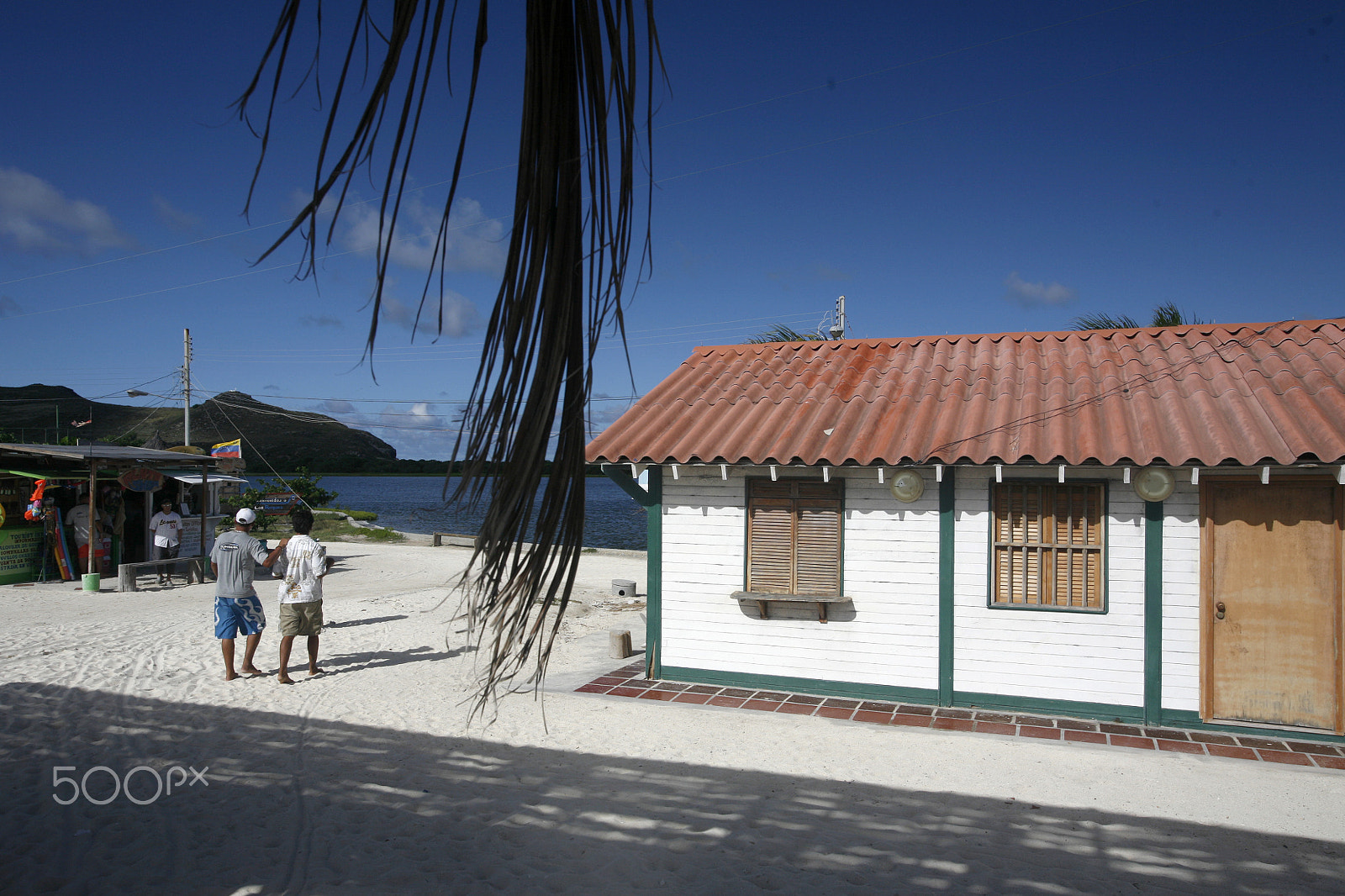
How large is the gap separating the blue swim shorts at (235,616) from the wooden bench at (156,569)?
9095 millimetres

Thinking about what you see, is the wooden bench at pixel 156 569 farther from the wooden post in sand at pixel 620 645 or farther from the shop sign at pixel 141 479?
the wooden post in sand at pixel 620 645

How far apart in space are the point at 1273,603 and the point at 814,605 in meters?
3.95

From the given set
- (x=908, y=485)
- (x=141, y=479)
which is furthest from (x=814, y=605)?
(x=141, y=479)

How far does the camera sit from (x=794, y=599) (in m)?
8.03

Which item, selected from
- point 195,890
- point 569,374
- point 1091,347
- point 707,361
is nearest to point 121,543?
point 707,361

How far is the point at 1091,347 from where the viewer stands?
9289 mm

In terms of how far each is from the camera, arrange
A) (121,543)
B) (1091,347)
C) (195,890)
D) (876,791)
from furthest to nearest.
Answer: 1. (121,543)
2. (1091,347)
3. (876,791)
4. (195,890)

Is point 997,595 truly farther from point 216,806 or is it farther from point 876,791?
point 216,806

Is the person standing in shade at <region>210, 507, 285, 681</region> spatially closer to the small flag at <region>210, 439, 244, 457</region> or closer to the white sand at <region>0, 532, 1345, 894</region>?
the white sand at <region>0, 532, 1345, 894</region>

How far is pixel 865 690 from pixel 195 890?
5836 millimetres

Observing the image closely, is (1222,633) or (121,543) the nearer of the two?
(1222,633)

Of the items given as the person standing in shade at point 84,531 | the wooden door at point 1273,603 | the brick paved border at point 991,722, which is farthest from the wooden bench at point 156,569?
the wooden door at point 1273,603

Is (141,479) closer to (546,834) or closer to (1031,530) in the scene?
(546,834)

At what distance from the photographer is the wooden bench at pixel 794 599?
26.0ft
